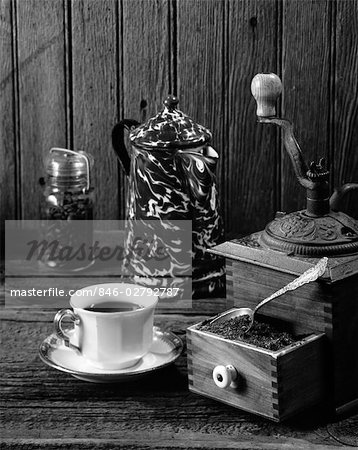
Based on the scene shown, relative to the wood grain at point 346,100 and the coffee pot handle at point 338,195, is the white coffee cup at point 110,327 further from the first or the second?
the wood grain at point 346,100

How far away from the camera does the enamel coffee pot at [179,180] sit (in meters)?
1.49

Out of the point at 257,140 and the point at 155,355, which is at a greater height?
the point at 257,140

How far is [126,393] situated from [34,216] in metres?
0.67

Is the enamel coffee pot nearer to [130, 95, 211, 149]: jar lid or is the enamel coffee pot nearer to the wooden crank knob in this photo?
[130, 95, 211, 149]: jar lid

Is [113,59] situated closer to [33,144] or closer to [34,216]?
[33,144]

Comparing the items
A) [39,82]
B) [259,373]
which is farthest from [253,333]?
[39,82]

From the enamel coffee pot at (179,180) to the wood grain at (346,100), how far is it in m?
0.28

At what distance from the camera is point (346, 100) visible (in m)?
1.67

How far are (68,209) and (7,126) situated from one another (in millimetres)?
231

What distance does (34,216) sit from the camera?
1.81 metres

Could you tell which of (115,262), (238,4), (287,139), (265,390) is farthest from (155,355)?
(238,4)

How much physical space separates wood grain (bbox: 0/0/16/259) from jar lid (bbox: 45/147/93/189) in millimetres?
135

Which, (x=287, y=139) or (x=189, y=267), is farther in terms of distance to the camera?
(x=189, y=267)

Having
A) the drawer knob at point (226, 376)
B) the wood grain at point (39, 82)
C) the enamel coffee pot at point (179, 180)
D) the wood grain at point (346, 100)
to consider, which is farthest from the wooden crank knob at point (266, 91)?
the wood grain at point (39, 82)
